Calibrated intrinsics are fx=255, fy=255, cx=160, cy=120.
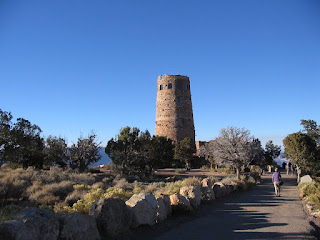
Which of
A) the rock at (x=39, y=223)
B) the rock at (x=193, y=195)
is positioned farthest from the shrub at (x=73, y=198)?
the rock at (x=39, y=223)

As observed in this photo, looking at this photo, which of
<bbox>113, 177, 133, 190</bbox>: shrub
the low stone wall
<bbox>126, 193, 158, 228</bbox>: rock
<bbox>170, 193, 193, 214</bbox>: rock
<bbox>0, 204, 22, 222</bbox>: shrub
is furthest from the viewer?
<bbox>113, 177, 133, 190</bbox>: shrub

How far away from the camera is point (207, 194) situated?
1068 centimetres

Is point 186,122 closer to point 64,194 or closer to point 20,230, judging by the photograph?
point 64,194

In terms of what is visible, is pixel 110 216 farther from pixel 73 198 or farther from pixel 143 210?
pixel 73 198

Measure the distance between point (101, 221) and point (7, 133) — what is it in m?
16.0

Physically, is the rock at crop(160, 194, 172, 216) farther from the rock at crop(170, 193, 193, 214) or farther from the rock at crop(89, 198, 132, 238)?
the rock at crop(89, 198, 132, 238)

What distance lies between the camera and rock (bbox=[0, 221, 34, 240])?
3648 millimetres

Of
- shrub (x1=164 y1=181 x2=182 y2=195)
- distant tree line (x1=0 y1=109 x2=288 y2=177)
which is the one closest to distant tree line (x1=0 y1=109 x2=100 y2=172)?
distant tree line (x1=0 y1=109 x2=288 y2=177)

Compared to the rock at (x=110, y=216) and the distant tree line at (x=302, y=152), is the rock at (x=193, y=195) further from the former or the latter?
the distant tree line at (x=302, y=152)

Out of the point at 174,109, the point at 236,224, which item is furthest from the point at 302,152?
the point at 174,109

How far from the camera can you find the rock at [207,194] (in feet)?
34.8

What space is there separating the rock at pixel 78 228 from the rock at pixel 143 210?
128 cm

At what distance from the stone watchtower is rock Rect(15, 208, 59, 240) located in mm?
35882

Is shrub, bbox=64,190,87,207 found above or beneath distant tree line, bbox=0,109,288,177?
beneath
